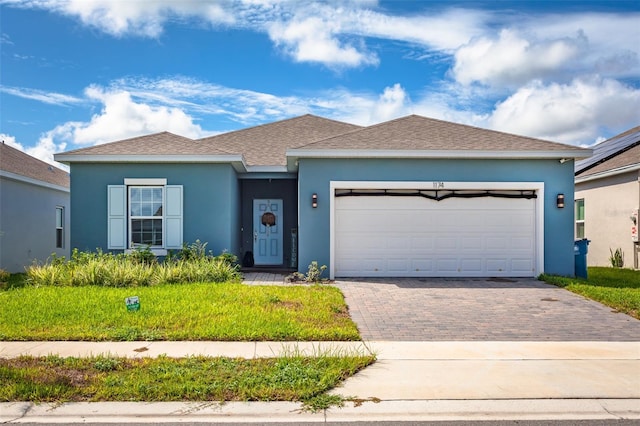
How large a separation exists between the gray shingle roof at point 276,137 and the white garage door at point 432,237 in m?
3.93

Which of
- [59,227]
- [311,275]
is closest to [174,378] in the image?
[311,275]

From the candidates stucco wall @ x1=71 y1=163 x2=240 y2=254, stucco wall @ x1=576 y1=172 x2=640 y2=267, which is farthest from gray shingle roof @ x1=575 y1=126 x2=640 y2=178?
stucco wall @ x1=71 y1=163 x2=240 y2=254

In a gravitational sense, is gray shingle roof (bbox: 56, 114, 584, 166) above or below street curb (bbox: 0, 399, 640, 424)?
above

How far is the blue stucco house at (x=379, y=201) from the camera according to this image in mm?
12836

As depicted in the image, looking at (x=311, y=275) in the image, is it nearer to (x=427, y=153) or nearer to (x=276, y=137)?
(x=427, y=153)

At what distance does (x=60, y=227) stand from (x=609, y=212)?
1939 centimetres

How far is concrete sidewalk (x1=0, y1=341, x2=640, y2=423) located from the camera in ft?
15.0

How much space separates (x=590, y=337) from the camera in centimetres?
728

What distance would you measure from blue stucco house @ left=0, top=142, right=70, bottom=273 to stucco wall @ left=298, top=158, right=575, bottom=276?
327 inches

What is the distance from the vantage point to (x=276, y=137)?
1855 centimetres

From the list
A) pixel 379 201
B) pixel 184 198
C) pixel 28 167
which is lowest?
pixel 379 201

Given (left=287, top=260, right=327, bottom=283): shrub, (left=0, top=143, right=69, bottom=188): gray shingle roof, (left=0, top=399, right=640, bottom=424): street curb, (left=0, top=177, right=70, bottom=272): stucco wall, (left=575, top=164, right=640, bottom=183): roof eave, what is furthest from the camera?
(left=0, top=143, right=69, bottom=188): gray shingle roof

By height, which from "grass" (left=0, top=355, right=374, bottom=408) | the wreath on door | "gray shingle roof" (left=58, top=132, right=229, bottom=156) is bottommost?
"grass" (left=0, top=355, right=374, bottom=408)

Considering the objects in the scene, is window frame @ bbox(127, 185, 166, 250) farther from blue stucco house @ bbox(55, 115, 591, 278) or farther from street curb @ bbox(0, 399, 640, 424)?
street curb @ bbox(0, 399, 640, 424)
